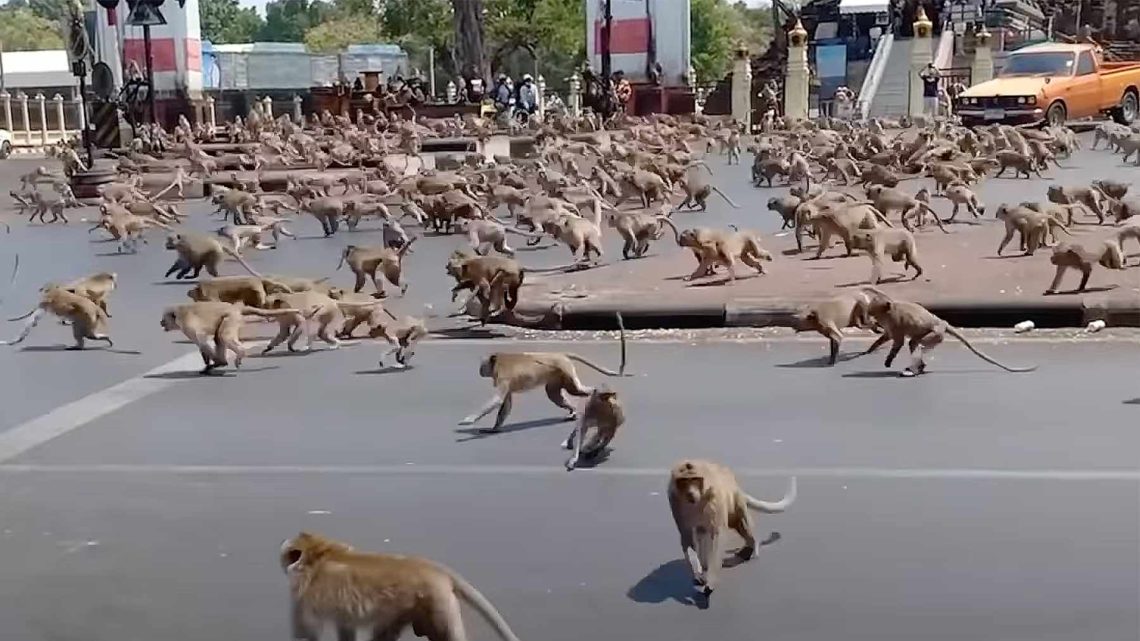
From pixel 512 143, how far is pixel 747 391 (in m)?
22.5

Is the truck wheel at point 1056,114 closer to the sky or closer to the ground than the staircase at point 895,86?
closer to the ground

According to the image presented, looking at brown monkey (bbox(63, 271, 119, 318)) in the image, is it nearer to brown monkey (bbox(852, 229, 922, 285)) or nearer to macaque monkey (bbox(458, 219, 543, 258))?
macaque monkey (bbox(458, 219, 543, 258))

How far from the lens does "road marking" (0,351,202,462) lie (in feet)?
23.1

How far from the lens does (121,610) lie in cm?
468

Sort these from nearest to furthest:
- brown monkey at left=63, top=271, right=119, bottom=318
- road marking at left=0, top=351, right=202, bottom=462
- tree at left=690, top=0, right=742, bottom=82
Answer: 1. road marking at left=0, top=351, right=202, bottom=462
2. brown monkey at left=63, top=271, right=119, bottom=318
3. tree at left=690, top=0, right=742, bottom=82

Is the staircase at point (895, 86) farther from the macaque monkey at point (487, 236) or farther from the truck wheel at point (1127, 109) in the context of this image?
the macaque monkey at point (487, 236)

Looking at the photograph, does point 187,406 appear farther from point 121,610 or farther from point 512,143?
point 512,143

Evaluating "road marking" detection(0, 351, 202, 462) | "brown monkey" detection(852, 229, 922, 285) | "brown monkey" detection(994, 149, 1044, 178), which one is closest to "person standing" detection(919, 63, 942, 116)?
"brown monkey" detection(994, 149, 1044, 178)

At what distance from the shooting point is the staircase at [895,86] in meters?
42.7

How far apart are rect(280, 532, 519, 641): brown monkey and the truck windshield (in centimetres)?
3142

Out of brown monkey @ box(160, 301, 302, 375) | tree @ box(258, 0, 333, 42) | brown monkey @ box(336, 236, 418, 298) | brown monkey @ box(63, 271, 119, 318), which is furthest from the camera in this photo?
tree @ box(258, 0, 333, 42)

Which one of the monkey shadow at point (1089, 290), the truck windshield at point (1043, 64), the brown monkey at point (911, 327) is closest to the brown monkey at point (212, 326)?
the brown monkey at point (911, 327)

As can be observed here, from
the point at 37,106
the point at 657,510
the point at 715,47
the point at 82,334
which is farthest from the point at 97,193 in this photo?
the point at 715,47

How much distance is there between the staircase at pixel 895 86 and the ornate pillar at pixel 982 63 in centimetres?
193
